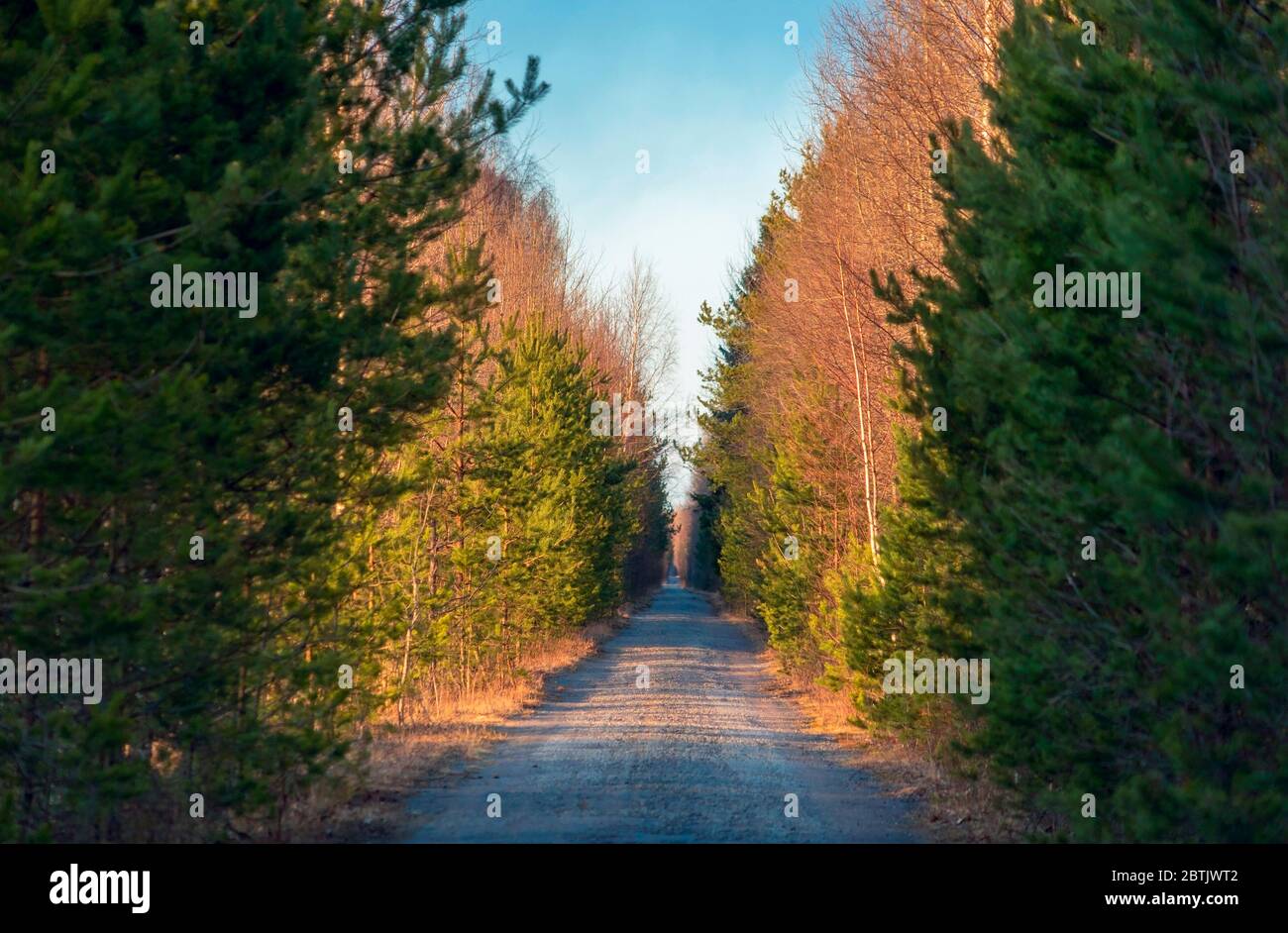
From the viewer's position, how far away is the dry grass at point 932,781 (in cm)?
1053

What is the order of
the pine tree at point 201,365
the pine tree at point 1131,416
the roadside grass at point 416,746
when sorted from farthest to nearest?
the roadside grass at point 416,746
the pine tree at point 201,365
the pine tree at point 1131,416

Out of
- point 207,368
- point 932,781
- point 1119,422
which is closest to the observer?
point 1119,422

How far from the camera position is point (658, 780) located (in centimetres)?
1277

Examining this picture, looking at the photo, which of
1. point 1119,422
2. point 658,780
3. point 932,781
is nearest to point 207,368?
point 1119,422

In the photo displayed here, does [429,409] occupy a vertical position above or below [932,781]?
above

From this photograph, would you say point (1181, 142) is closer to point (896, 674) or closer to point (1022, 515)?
point (1022, 515)

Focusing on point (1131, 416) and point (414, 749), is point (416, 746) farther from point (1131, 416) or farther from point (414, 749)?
point (1131, 416)

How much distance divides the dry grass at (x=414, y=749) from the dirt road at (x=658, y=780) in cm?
32

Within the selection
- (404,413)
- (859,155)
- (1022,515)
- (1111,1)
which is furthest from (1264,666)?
(859,155)

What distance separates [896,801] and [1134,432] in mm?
7347

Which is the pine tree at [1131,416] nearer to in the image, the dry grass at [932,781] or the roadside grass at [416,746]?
the dry grass at [932,781]

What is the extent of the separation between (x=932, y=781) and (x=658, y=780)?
3.19 m

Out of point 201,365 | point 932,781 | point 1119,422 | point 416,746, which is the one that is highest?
point 201,365

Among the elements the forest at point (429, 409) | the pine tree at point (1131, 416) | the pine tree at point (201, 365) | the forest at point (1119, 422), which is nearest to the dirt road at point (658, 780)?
the forest at point (429, 409)
